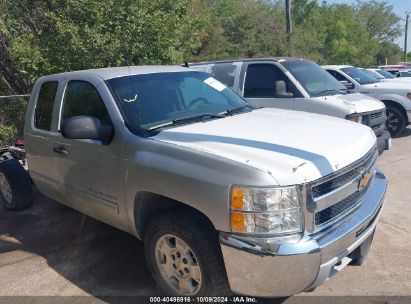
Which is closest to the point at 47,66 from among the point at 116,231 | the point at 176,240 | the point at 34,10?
the point at 34,10

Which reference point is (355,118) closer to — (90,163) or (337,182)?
(337,182)

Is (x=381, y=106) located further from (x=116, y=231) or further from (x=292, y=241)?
(x=292, y=241)

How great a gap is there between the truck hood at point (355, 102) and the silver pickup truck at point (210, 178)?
285 cm

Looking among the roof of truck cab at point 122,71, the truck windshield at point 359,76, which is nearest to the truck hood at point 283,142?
the roof of truck cab at point 122,71

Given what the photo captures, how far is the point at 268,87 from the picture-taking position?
724 centimetres

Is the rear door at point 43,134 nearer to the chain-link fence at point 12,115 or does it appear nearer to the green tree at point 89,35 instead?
the green tree at point 89,35

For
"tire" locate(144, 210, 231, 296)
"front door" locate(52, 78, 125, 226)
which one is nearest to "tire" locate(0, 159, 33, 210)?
"front door" locate(52, 78, 125, 226)

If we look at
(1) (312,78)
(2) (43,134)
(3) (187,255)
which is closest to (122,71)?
(2) (43,134)

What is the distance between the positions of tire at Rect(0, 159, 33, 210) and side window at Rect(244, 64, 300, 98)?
3.84 metres

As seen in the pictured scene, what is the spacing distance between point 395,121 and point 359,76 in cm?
181

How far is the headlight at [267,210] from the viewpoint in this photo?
2627 millimetres

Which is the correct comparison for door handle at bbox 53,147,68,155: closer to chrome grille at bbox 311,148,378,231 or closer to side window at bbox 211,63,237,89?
chrome grille at bbox 311,148,378,231

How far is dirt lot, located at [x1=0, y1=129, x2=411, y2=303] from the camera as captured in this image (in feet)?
11.5

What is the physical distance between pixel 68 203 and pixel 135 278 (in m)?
1.17
